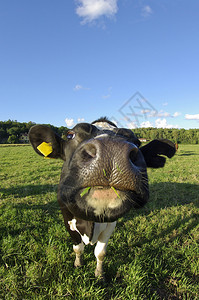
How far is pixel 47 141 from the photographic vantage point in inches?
100

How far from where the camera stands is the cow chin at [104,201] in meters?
1.48

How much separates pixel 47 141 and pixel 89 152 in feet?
3.93

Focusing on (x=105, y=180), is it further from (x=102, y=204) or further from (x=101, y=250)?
(x=101, y=250)

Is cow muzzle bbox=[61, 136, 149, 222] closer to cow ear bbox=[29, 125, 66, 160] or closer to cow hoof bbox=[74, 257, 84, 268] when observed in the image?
cow ear bbox=[29, 125, 66, 160]

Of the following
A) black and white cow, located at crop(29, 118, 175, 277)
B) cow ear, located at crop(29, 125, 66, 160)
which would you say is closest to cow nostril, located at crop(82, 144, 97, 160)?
black and white cow, located at crop(29, 118, 175, 277)

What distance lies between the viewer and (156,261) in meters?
2.95

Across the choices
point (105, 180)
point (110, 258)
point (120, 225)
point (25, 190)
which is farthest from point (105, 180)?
point (25, 190)

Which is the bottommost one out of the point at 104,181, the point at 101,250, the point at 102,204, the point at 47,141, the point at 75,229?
the point at 101,250

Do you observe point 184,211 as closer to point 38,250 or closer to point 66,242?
point 66,242

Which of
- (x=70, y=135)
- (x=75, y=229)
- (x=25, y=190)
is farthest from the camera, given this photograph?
(x=25, y=190)

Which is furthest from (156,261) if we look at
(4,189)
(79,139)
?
(4,189)

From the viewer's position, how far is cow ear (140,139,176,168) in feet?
9.41

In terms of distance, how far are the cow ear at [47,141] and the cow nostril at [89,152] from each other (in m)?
0.97

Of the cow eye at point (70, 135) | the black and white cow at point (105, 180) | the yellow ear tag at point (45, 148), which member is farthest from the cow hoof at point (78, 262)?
the cow eye at point (70, 135)
